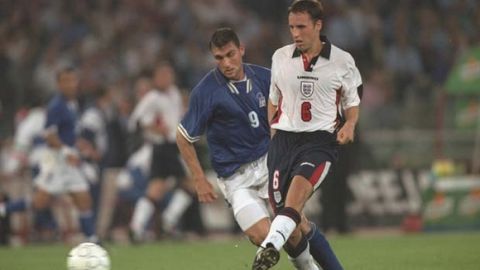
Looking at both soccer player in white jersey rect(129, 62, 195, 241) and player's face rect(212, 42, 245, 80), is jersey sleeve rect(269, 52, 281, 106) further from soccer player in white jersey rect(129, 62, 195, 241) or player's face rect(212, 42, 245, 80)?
soccer player in white jersey rect(129, 62, 195, 241)

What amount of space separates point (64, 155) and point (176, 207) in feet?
10.6

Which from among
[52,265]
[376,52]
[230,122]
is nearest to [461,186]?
[376,52]

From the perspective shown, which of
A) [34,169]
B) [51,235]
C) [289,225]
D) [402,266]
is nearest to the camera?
[289,225]

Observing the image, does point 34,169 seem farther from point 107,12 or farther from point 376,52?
point 376,52

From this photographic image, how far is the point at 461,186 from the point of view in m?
18.4

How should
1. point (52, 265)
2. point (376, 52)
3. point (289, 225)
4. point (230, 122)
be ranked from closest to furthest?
point (289, 225) < point (230, 122) < point (52, 265) < point (376, 52)

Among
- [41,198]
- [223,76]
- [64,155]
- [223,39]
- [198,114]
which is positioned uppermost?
[223,39]

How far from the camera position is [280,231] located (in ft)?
27.9

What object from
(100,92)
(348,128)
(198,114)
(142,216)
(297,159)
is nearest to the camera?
(348,128)

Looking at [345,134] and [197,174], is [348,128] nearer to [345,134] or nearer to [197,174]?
[345,134]

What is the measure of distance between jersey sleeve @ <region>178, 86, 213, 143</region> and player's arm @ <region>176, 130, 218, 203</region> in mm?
73

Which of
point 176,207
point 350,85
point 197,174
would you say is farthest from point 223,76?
point 176,207

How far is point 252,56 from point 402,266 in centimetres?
1092

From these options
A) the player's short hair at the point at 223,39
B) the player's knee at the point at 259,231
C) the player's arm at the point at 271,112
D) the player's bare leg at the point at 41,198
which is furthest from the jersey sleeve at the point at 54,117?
the player's arm at the point at 271,112
